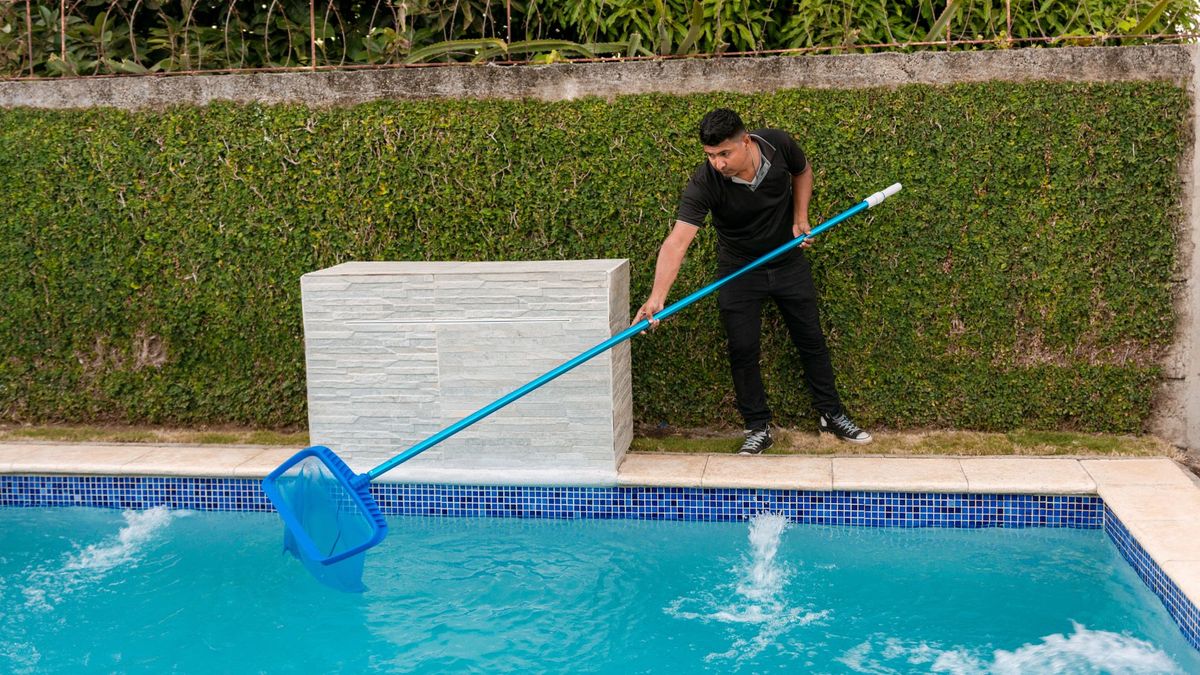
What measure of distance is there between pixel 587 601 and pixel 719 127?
6.22 ft

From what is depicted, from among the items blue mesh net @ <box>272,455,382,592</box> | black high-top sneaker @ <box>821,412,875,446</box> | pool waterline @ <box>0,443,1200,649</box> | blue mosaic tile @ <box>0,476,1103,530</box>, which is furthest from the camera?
black high-top sneaker @ <box>821,412,875,446</box>

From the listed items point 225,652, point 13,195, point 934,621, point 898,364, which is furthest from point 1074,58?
point 13,195

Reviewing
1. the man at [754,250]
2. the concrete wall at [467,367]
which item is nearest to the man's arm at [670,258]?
the man at [754,250]

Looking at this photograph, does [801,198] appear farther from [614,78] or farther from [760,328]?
[614,78]

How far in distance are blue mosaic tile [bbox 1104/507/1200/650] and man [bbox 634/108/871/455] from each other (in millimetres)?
1341

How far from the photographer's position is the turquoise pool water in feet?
12.8

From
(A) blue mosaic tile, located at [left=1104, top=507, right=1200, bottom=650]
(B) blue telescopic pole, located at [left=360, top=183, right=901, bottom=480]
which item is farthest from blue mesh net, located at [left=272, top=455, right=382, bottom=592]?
(A) blue mosaic tile, located at [left=1104, top=507, right=1200, bottom=650]

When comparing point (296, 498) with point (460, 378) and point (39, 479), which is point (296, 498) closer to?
point (460, 378)

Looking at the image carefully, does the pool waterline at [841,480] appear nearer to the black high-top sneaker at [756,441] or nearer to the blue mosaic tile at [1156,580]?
the blue mosaic tile at [1156,580]

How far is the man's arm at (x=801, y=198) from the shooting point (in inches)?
211

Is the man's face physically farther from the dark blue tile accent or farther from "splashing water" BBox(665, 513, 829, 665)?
"splashing water" BBox(665, 513, 829, 665)

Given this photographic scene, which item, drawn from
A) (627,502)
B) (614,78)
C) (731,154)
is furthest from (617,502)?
(614,78)

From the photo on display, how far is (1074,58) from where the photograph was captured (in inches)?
220

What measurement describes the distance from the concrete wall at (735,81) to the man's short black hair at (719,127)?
1.07m
